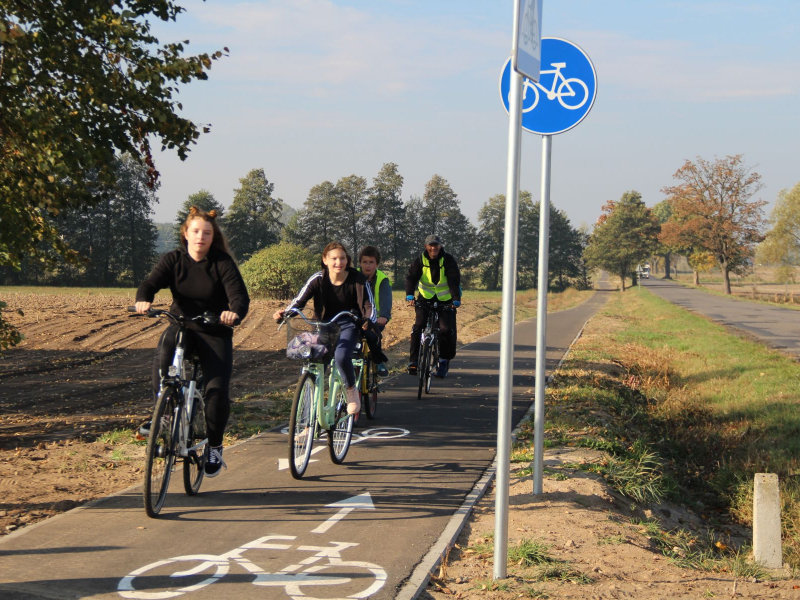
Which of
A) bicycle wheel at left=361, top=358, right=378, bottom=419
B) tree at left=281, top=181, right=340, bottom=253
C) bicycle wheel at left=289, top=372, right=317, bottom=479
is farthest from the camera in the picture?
tree at left=281, top=181, right=340, bottom=253

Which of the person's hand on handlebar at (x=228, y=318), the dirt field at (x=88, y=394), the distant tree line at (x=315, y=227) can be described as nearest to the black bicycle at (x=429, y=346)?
the dirt field at (x=88, y=394)

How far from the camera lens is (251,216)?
86125mm

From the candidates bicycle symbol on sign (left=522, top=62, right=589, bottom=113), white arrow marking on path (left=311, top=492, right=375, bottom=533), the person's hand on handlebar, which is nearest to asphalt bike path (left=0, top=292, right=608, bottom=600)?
white arrow marking on path (left=311, top=492, right=375, bottom=533)

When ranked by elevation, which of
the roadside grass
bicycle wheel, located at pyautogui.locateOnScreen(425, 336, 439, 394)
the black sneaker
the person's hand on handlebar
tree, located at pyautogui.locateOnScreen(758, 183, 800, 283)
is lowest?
the roadside grass

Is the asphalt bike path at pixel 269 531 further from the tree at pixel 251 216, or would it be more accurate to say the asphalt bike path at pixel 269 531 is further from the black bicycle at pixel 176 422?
the tree at pixel 251 216

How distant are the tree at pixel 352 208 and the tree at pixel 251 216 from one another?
747 cm

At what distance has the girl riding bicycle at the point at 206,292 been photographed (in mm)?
5641

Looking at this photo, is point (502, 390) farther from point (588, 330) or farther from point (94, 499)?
point (588, 330)

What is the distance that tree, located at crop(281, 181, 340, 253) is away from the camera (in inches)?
3433

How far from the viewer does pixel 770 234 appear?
211 feet

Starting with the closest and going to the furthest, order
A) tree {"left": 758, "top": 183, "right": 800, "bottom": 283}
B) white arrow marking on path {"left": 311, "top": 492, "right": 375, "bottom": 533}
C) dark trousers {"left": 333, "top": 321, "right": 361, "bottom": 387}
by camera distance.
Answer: white arrow marking on path {"left": 311, "top": 492, "right": 375, "bottom": 533}
dark trousers {"left": 333, "top": 321, "right": 361, "bottom": 387}
tree {"left": 758, "top": 183, "right": 800, "bottom": 283}

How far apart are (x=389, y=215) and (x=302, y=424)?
89652 millimetres

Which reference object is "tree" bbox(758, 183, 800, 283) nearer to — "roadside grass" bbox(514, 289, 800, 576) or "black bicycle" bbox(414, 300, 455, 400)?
"roadside grass" bbox(514, 289, 800, 576)

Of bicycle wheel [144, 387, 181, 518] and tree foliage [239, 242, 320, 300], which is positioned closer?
bicycle wheel [144, 387, 181, 518]
